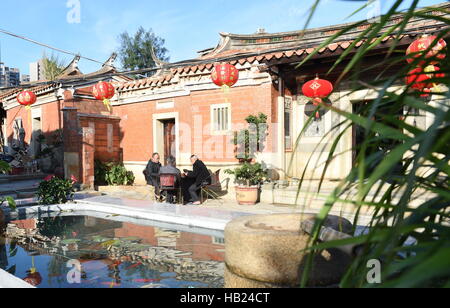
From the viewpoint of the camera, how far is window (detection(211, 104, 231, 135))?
905 centimetres

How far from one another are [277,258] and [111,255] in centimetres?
297

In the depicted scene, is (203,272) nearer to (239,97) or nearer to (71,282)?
(71,282)

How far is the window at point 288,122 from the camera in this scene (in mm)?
8422

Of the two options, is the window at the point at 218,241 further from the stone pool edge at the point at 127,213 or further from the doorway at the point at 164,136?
the doorway at the point at 164,136

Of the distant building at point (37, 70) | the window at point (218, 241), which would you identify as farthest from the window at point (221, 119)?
the distant building at point (37, 70)

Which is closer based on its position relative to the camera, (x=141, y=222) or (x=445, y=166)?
(x=445, y=166)

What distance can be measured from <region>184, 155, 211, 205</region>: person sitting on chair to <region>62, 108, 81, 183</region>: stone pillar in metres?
4.20

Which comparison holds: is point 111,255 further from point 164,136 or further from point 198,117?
point 164,136

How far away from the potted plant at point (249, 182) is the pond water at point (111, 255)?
2.41 metres

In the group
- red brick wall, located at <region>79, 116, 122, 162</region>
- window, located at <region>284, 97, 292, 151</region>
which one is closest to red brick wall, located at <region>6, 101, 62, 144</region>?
red brick wall, located at <region>79, 116, 122, 162</region>

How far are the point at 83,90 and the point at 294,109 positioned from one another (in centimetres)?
676
